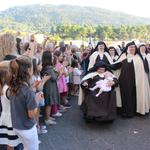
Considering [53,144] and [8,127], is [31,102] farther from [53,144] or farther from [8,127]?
[53,144]

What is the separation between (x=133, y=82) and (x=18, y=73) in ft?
17.4

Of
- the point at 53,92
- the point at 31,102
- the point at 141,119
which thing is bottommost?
the point at 141,119

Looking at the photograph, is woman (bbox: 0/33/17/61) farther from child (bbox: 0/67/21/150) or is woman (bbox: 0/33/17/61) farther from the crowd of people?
child (bbox: 0/67/21/150)

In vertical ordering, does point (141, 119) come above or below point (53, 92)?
below

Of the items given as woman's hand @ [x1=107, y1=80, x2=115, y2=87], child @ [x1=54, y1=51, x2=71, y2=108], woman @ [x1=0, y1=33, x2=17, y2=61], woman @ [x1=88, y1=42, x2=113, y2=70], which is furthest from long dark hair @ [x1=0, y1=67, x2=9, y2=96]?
woman @ [x1=88, y1=42, x2=113, y2=70]

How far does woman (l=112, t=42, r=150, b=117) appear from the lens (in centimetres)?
929

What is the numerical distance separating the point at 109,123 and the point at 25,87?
4.14 metres

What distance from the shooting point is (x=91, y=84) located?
8.75 meters

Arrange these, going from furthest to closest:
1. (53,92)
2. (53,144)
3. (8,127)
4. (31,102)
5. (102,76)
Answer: (102,76)
(53,92)
(53,144)
(8,127)
(31,102)

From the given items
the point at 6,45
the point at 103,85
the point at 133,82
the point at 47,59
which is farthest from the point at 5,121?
the point at 133,82

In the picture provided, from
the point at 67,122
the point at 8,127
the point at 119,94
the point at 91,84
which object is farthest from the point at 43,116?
the point at 8,127

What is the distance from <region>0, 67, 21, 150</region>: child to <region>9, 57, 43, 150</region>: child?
179 millimetres

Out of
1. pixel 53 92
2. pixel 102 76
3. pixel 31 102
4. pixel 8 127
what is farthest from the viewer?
pixel 102 76

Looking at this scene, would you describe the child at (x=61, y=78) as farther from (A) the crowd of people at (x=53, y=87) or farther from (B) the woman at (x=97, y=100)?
(B) the woman at (x=97, y=100)
